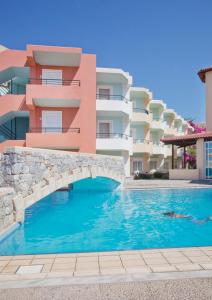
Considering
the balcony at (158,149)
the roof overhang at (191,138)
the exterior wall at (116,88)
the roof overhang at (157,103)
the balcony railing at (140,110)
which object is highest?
the roof overhang at (157,103)

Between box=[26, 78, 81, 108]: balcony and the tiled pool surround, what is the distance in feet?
62.8

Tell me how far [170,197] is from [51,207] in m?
7.48

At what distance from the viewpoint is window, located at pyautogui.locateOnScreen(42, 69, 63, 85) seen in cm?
2512

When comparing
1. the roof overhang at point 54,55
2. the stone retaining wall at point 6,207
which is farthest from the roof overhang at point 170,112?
the stone retaining wall at point 6,207

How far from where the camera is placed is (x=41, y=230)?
9.48 m

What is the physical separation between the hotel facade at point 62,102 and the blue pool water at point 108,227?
9.74 m

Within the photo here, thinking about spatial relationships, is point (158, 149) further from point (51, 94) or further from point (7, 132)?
point (7, 132)

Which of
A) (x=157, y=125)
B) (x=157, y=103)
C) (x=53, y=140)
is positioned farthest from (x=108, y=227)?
(x=157, y=103)

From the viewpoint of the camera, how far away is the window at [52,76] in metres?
25.1

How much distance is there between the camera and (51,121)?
2536 cm

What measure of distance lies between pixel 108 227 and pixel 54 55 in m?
18.4

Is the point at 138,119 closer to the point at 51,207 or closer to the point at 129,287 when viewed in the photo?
the point at 51,207

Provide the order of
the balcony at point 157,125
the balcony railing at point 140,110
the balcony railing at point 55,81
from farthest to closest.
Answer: the balcony at point 157,125
the balcony railing at point 140,110
the balcony railing at point 55,81

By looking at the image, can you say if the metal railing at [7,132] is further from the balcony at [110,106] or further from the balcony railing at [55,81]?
the balcony at [110,106]
